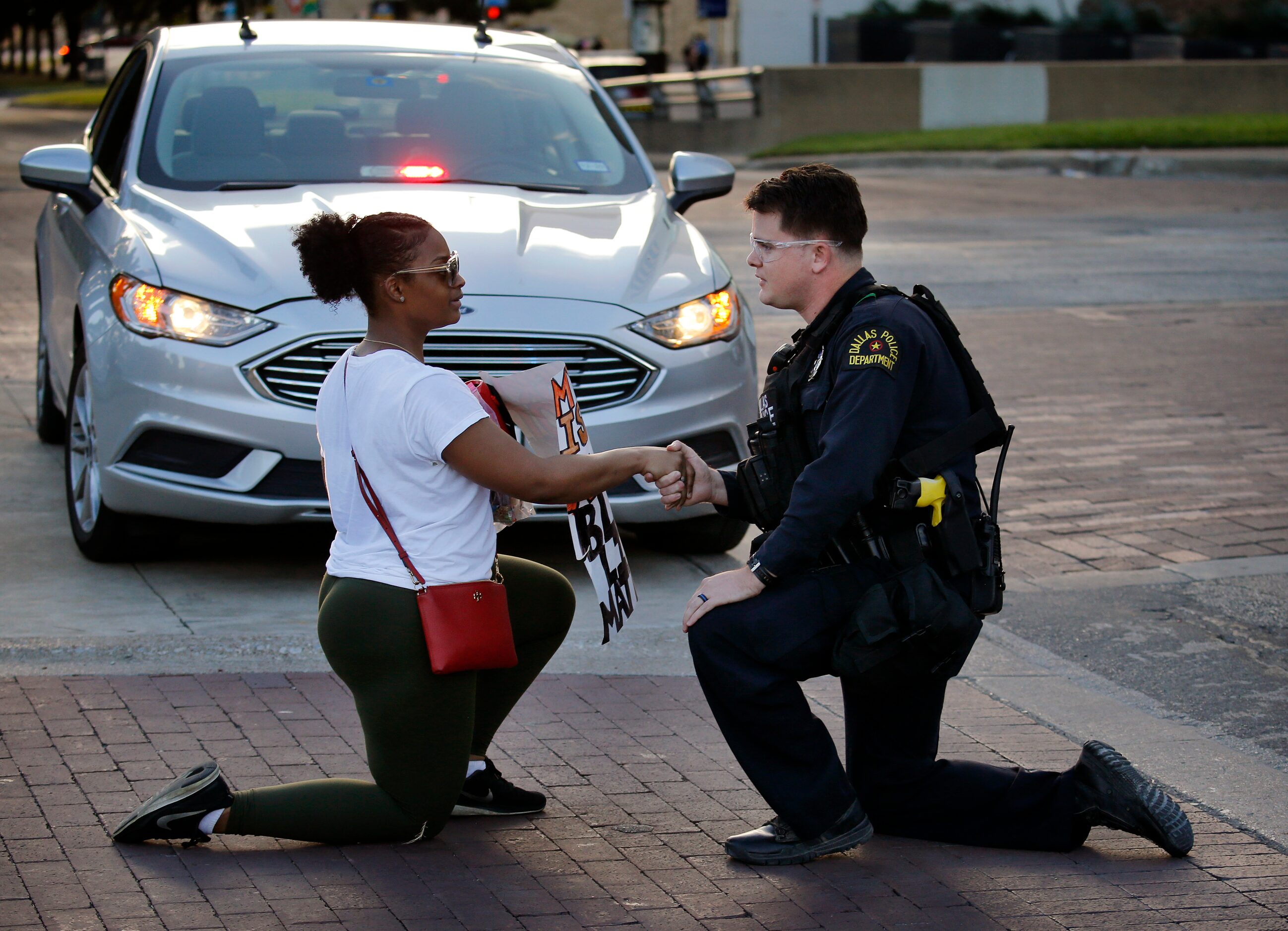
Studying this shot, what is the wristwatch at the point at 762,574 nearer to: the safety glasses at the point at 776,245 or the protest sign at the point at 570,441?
the protest sign at the point at 570,441

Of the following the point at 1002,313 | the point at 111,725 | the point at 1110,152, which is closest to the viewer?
the point at 111,725

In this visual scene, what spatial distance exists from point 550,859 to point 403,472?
94 centimetres

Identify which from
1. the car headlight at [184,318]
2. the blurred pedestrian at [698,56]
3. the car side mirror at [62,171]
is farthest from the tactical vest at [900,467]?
the blurred pedestrian at [698,56]

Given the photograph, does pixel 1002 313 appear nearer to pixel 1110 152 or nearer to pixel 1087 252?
pixel 1087 252

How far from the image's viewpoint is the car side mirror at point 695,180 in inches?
279

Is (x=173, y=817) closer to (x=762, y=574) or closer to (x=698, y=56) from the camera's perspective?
(x=762, y=574)

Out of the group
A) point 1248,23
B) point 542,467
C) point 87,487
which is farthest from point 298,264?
point 1248,23

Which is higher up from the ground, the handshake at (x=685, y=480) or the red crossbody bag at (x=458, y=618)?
the handshake at (x=685, y=480)

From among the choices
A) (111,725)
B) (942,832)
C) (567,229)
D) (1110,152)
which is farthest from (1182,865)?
(1110,152)

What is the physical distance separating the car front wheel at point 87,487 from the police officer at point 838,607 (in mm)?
2820

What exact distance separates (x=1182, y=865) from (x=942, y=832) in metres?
0.54

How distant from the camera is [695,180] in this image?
23.2 ft

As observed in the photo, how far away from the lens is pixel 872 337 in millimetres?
3709

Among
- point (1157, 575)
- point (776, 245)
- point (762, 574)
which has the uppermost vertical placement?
point (776, 245)
